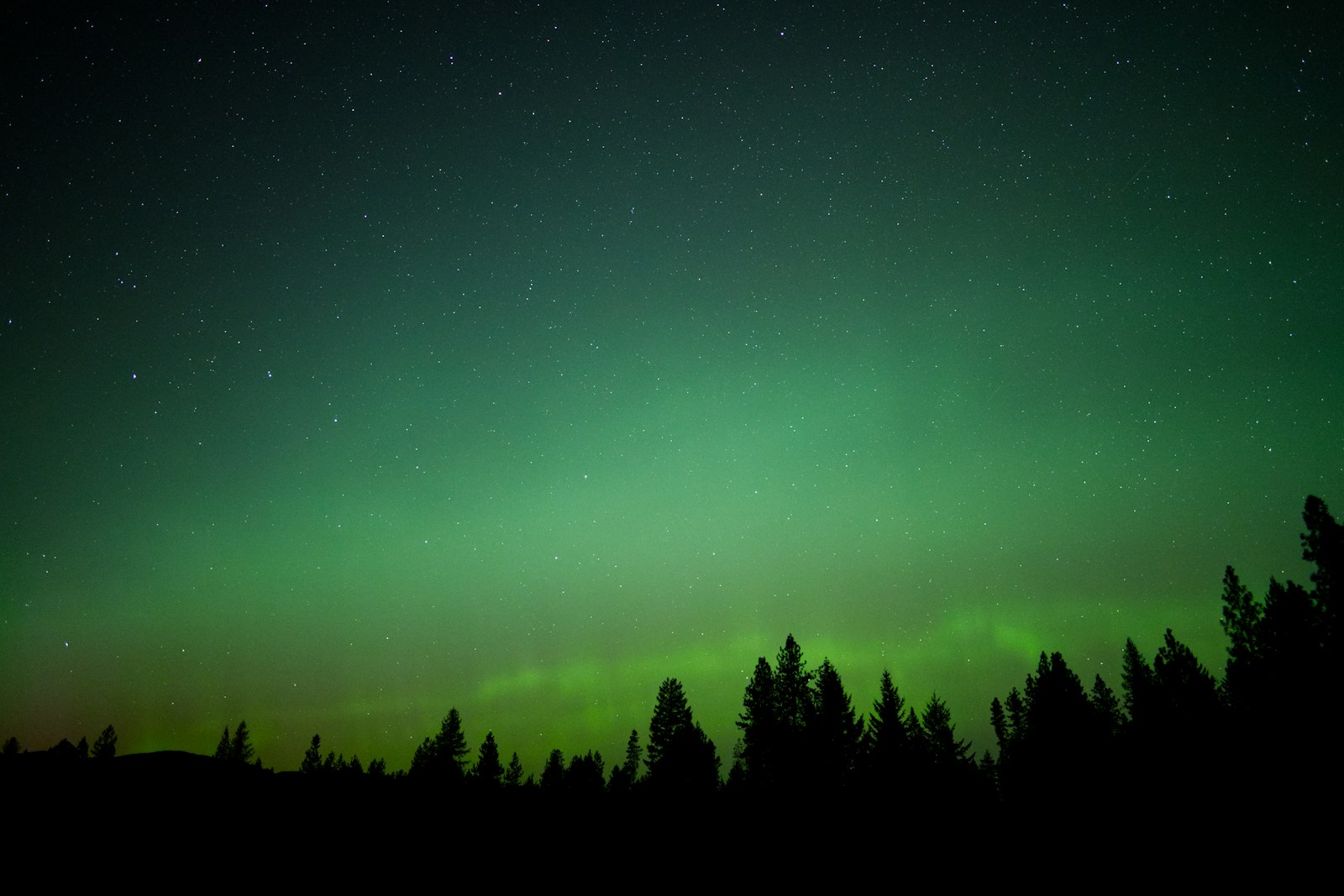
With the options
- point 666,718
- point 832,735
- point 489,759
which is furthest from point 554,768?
point 832,735

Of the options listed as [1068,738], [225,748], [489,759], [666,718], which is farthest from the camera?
[225,748]

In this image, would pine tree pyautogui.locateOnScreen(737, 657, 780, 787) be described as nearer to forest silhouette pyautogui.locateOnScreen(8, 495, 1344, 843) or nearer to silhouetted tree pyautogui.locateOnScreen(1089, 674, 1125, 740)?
forest silhouette pyautogui.locateOnScreen(8, 495, 1344, 843)

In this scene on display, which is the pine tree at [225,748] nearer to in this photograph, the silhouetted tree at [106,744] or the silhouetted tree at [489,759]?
the silhouetted tree at [106,744]

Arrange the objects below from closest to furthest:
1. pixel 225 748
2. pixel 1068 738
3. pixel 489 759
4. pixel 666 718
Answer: pixel 1068 738
pixel 666 718
pixel 489 759
pixel 225 748

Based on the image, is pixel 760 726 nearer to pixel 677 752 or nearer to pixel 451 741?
pixel 677 752

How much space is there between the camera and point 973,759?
43.4 metres

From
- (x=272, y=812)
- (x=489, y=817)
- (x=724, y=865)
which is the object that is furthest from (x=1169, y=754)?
(x=272, y=812)

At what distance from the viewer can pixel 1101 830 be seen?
1021 inches

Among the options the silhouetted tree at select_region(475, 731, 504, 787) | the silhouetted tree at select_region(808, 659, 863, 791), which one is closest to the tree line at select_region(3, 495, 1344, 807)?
the silhouetted tree at select_region(808, 659, 863, 791)

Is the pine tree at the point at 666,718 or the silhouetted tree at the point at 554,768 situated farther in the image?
the silhouetted tree at the point at 554,768

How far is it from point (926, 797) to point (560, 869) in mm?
21685

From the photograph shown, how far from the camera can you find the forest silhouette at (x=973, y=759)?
25.3m

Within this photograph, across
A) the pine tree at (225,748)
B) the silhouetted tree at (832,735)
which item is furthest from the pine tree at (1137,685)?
the pine tree at (225,748)

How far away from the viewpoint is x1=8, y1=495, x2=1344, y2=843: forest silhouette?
82.9ft
